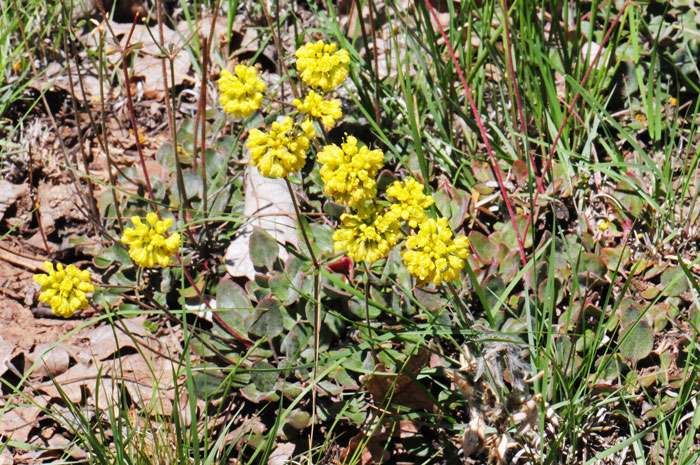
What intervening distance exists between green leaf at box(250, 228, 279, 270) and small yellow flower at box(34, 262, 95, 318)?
83cm

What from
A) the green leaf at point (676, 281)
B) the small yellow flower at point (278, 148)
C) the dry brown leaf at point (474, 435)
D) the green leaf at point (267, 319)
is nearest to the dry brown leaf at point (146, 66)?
the green leaf at point (267, 319)

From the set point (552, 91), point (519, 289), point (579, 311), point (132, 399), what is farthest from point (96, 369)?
point (552, 91)

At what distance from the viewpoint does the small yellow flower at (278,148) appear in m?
2.09

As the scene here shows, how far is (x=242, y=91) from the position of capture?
95.3 inches

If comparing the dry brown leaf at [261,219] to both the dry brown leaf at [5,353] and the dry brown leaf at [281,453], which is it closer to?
the dry brown leaf at [281,453]

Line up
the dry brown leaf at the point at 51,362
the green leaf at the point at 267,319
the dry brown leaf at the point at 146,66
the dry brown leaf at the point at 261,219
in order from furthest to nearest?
1. the dry brown leaf at the point at 146,66
2. the dry brown leaf at the point at 261,219
3. the dry brown leaf at the point at 51,362
4. the green leaf at the point at 267,319

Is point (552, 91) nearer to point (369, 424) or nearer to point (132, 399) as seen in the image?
point (369, 424)

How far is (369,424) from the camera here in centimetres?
259

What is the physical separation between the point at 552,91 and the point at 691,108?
908 millimetres

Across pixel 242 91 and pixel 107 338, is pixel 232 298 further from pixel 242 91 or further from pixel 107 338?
pixel 242 91

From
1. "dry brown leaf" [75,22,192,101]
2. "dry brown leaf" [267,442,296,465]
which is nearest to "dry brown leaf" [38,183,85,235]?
"dry brown leaf" [75,22,192,101]

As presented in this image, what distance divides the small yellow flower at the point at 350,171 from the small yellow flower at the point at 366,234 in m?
0.05

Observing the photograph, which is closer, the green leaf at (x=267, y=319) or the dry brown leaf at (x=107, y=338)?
the green leaf at (x=267, y=319)

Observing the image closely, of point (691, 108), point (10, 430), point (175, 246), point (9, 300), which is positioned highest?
point (691, 108)
